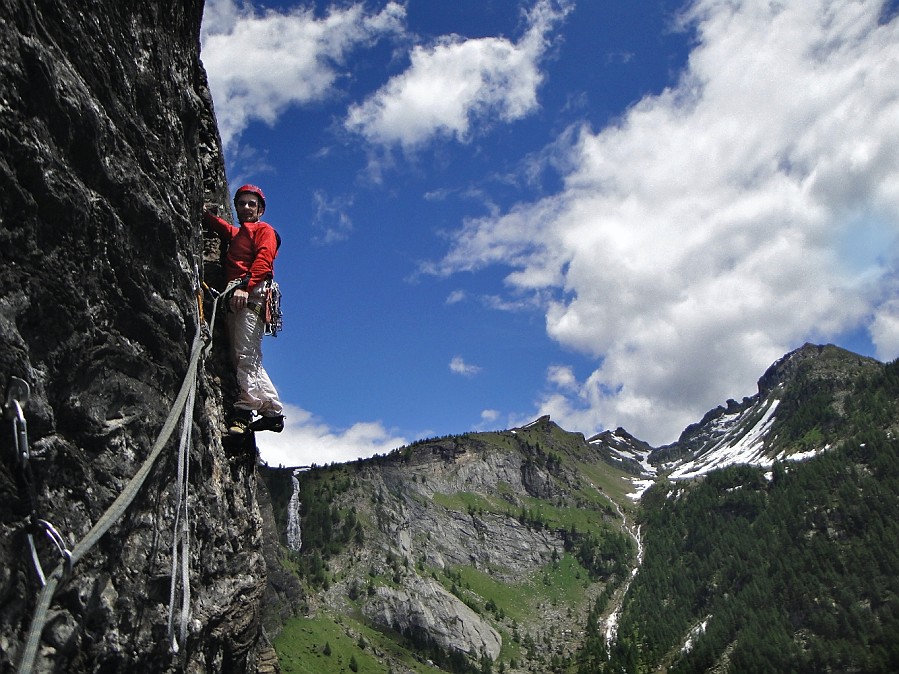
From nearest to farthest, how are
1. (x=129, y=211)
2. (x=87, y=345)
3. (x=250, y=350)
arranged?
1. (x=87, y=345)
2. (x=129, y=211)
3. (x=250, y=350)

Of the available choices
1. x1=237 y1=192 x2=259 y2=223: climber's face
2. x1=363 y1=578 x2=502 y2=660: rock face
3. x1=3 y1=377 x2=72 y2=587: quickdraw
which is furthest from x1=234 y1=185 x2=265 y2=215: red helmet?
x1=363 y1=578 x2=502 y2=660: rock face

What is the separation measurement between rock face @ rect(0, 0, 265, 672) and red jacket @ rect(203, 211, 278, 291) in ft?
3.27

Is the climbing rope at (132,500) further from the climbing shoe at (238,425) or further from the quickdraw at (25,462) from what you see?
the climbing shoe at (238,425)

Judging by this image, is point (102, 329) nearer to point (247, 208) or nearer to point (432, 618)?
point (247, 208)

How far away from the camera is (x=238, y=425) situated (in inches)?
443

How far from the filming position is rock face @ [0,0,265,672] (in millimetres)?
5738

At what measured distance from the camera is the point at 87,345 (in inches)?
267

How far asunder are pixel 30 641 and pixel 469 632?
662ft

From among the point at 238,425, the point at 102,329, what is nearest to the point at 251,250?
the point at 238,425

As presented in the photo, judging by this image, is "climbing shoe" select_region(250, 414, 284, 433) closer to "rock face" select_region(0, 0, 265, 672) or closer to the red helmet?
"rock face" select_region(0, 0, 265, 672)

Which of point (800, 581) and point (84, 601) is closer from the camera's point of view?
point (84, 601)

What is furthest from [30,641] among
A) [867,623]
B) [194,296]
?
[867,623]

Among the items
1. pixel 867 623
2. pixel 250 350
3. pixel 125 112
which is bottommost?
pixel 867 623

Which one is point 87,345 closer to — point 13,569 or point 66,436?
point 66,436
